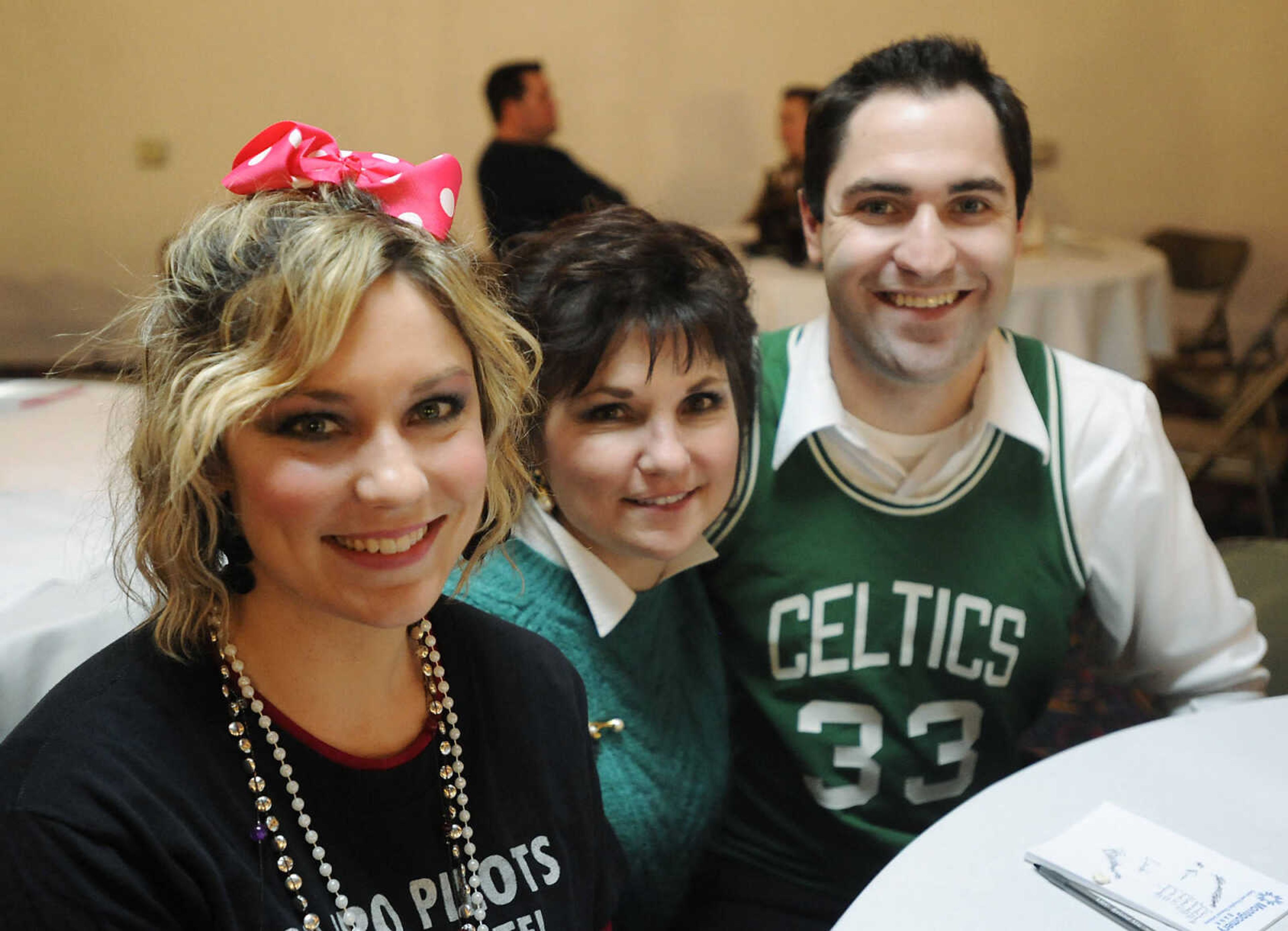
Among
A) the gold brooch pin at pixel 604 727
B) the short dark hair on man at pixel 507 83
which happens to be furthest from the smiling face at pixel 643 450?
the short dark hair on man at pixel 507 83

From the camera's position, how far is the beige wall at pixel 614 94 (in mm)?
5438

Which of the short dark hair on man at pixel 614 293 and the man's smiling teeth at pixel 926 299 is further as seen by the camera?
the man's smiling teeth at pixel 926 299

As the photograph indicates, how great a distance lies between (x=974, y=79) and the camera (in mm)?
1731

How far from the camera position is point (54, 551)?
175 cm

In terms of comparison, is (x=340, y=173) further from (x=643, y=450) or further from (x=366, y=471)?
(x=643, y=450)

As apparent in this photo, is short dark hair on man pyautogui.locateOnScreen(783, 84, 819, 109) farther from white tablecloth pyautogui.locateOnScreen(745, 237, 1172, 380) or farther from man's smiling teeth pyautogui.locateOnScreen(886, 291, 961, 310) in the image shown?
man's smiling teeth pyautogui.locateOnScreen(886, 291, 961, 310)

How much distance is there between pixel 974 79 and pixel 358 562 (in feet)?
3.89

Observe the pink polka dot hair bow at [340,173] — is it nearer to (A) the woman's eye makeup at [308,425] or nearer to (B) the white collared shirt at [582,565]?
(A) the woman's eye makeup at [308,425]

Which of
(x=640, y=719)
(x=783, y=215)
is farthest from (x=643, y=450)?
(x=783, y=215)

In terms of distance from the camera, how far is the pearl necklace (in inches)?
39.9

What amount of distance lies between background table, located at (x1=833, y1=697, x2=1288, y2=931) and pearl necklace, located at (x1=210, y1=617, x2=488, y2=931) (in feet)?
1.12

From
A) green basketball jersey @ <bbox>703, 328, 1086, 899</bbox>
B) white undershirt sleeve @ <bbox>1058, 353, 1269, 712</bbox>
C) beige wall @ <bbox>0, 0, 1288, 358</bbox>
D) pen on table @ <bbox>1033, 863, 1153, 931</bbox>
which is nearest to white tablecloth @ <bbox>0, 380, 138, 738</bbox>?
green basketball jersey @ <bbox>703, 328, 1086, 899</bbox>

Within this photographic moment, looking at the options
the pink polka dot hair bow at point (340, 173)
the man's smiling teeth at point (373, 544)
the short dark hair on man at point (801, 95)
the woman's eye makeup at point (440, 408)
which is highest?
the pink polka dot hair bow at point (340, 173)

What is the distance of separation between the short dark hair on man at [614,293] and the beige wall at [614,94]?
418cm
